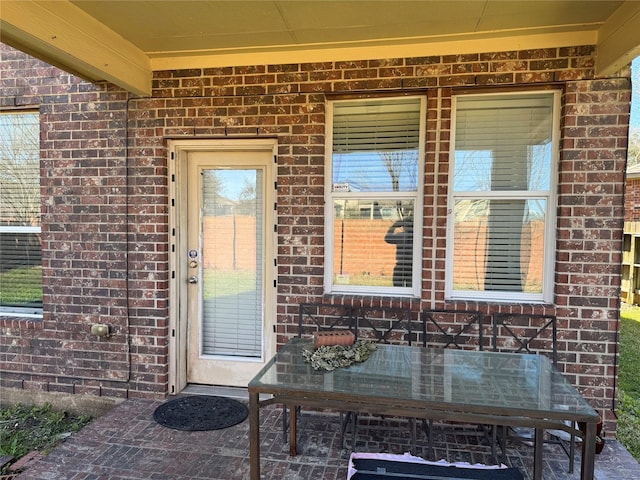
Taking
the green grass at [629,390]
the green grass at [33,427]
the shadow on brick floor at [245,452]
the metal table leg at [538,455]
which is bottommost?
the green grass at [33,427]

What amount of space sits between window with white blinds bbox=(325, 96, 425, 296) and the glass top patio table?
0.87 m

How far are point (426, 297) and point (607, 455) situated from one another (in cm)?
154

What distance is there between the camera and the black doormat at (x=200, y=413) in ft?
9.80

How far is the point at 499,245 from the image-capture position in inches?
120

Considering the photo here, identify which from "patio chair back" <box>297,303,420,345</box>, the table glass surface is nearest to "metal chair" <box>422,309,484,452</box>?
"patio chair back" <box>297,303,420,345</box>

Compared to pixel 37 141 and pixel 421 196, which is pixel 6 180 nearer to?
pixel 37 141

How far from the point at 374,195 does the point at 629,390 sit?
11.0 ft

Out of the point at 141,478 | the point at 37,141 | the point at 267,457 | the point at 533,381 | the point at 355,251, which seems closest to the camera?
the point at 533,381

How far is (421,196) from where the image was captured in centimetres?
306

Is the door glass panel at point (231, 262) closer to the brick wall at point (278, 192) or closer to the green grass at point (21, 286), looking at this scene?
the brick wall at point (278, 192)

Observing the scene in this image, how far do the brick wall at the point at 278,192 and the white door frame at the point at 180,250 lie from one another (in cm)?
7

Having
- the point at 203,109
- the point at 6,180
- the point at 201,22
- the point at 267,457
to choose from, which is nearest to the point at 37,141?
the point at 6,180

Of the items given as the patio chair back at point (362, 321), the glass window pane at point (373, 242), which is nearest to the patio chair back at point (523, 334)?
the patio chair back at point (362, 321)

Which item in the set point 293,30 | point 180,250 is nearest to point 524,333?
point 293,30
